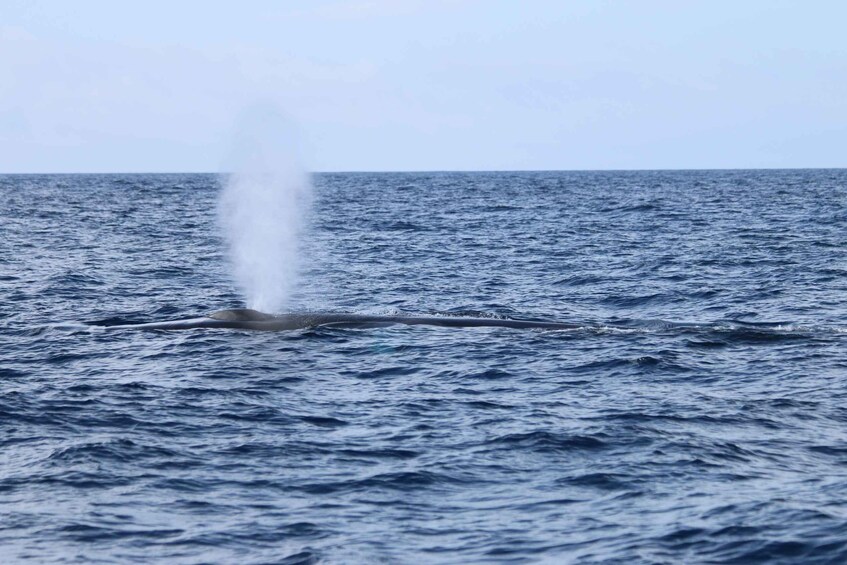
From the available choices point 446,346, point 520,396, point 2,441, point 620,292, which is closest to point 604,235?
point 620,292

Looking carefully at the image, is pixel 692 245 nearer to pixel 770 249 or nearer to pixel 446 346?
pixel 770 249

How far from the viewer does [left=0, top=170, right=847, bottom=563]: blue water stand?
14.5 m

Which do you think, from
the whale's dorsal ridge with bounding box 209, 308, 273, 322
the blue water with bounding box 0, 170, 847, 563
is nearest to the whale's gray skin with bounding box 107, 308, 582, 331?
the whale's dorsal ridge with bounding box 209, 308, 273, 322

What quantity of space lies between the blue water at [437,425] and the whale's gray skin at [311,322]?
70 cm

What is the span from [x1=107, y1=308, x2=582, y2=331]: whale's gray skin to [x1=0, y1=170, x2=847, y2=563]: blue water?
698mm

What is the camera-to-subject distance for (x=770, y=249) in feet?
176

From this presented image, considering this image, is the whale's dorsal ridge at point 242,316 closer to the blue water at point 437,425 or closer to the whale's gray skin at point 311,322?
the whale's gray skin at point 311,322

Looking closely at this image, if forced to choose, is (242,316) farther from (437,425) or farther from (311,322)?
(437,425)

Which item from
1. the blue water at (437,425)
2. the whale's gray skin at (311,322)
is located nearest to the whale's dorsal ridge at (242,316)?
the whale's gray skin at (311,322)

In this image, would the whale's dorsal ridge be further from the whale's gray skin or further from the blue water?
the blue water

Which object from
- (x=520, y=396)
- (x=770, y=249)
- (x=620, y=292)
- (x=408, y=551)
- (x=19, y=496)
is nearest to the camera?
(x=408, y=551)

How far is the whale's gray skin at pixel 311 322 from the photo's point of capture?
3036 centimetres

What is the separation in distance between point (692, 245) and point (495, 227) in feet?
64.7

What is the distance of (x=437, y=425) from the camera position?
20000 mm
